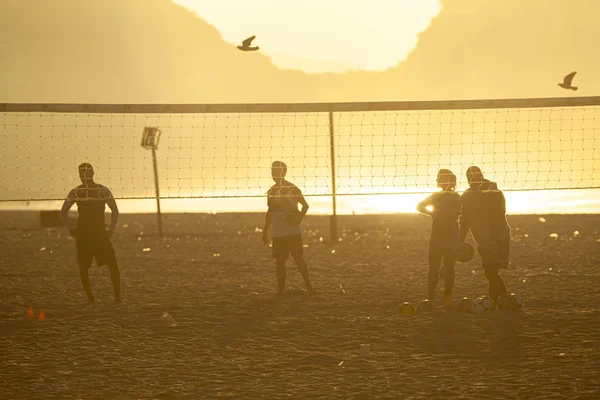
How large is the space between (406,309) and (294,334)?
1806 mm

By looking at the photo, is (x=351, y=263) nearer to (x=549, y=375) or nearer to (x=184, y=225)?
(x=549, y=375)

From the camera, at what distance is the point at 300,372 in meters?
7.54

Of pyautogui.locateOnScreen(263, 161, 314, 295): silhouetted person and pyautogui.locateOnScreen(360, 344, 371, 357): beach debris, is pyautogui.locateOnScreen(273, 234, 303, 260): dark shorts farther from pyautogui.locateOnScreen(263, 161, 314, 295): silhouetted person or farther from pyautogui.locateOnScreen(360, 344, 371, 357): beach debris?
pyautogui.locateOnScreen(360, 344, 371, 357): beach debris

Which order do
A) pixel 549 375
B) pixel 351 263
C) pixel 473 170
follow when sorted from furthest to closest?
pixel 351 263 → pixel 473 170 → pixel 549 375

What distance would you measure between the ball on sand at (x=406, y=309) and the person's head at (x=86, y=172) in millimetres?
4586

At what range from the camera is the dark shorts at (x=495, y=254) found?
10.2 meters

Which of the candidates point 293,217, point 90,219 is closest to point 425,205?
point 293,217

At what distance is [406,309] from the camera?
10352 mm

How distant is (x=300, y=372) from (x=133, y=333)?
280 centimetres

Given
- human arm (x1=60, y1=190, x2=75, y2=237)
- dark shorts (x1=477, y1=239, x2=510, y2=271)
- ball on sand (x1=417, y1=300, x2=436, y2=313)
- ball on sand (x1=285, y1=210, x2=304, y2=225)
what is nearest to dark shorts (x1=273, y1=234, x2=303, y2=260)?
ball on sand (x1=285, y1=210, x2=304, y2=225)

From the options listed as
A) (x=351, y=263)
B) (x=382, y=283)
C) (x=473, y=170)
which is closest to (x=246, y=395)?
(x=473, y=170)

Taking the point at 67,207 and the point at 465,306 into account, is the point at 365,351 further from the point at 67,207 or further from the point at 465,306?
the point at 67,207

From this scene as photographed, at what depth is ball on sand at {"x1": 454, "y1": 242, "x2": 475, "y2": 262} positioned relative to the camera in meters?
10.3

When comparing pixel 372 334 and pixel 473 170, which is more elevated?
pixel 473 170
